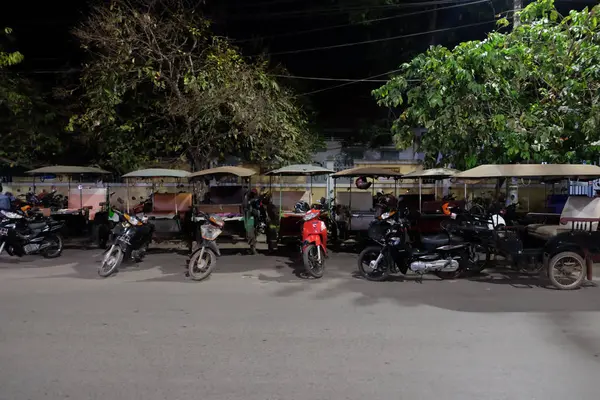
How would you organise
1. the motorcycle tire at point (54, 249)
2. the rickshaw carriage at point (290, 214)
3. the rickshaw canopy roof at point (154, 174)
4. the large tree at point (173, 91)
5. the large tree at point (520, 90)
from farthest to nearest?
the large tree at point (173, 91), the rickshaw canopy roof at point (154, 174), the rickshaw carriage at point (290, 214), the motorcycle tire at point (54, 249), the large tree at point (520, 90)

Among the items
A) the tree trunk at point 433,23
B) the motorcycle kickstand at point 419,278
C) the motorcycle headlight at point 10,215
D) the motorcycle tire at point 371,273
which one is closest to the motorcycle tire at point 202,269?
the motorcycle tire at point 371,273

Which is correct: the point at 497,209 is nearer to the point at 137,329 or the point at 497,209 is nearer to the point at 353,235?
the point at 353,235

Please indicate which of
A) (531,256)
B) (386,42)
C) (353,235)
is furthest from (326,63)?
(531,256)

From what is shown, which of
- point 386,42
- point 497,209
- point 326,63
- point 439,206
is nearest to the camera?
point 497,209

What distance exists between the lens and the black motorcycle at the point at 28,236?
9.34 metres

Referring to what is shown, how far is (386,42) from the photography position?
18859mm

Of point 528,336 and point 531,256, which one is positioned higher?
point 531,256

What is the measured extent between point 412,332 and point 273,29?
54.5ft

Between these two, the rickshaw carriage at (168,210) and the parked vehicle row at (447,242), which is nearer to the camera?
the parked vehicle row at (447,242)

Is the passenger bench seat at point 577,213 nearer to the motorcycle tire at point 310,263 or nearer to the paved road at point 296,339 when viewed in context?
the paved road at point 296,339

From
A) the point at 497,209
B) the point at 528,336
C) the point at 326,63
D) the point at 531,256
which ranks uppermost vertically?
the point at 326,63

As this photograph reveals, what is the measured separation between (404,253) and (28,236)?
312 inches

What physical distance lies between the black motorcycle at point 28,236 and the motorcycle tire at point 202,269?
4.19 meters

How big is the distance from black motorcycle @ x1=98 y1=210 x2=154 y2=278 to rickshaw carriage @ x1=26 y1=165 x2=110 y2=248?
2938 millimetres
